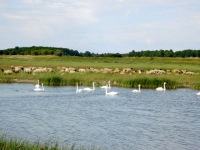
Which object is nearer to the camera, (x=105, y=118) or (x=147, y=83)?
(x=105, y=118)

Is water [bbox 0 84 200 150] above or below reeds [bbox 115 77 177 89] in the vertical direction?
below

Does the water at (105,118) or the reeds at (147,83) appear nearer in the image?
the water at (105,118)

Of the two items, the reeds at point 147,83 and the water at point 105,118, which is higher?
the reeds at point 147,83

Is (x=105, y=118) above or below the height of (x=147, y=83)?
below

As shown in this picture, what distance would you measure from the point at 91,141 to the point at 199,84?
24.2m

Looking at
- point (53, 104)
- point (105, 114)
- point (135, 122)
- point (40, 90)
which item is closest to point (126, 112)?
point (105, 114)

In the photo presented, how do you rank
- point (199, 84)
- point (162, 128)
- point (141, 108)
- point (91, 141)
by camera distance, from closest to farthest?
point (91, 141)
point (162, 128)
point (141, 108)
point (199, 84)

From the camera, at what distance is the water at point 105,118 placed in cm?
1694

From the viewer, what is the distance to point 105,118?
72.4 feet

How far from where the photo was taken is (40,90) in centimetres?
3306

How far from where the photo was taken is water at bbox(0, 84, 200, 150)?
16.9m

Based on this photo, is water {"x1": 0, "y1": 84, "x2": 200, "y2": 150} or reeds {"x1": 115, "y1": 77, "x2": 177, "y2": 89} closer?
water {"x1": 0, "y1": 84, "x2": 200, "y2": 150}

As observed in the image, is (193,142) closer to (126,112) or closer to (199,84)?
(126,112)

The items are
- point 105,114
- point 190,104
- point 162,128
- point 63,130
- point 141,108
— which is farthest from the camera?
point 190,104
